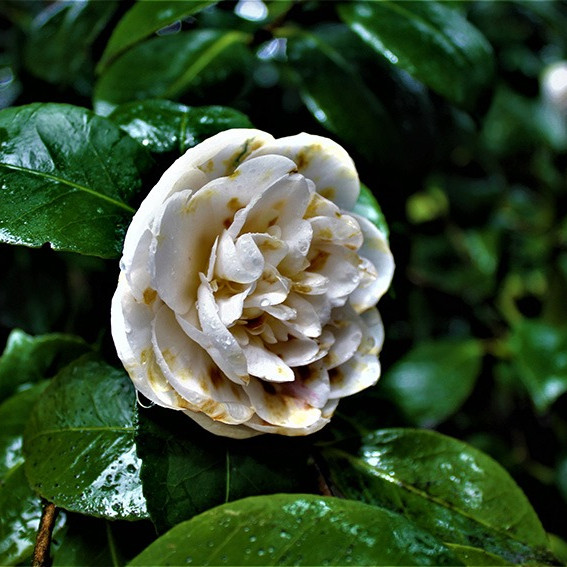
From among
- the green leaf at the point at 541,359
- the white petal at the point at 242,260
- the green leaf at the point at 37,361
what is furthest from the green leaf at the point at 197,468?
the green leaf at the point at 541,359

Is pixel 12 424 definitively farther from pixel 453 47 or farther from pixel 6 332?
pixel 453 47

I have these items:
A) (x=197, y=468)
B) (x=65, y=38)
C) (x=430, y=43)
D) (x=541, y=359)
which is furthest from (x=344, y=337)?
(x=541, y=359)

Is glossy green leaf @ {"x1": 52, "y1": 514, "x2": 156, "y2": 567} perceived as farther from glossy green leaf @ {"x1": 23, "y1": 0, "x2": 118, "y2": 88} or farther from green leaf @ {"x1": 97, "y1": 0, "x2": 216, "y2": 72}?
glossy green leaf @ {"x1": 23, "y1": 0, "x2": 118, "y2": 88}

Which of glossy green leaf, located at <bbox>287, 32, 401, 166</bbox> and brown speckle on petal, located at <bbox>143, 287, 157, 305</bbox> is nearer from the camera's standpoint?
brown speckle on petal, located at <bbox>143, 287, 157, 305</bbox>

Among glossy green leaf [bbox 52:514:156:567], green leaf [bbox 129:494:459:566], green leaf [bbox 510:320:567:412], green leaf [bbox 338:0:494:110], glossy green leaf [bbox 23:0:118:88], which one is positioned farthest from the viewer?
green leaf [bbox 510:320:567:412]

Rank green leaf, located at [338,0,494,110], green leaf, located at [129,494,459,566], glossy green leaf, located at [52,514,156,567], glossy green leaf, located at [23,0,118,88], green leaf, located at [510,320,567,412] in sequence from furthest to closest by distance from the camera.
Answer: green leaf, located at [510,320,567,412]
glossy green leaf, located at [23,0,118,88]
green leaf, located at [338,0,494,110]
glossy green leaf, located at [52,514,156,567]
green leaf, located at [129,494,459,566]

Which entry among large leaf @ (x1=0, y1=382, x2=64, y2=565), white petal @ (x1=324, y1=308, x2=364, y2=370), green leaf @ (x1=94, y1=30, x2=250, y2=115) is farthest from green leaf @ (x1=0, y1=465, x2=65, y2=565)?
green leaf @ (x1=94, y1=30, x2=250, y2=115)
